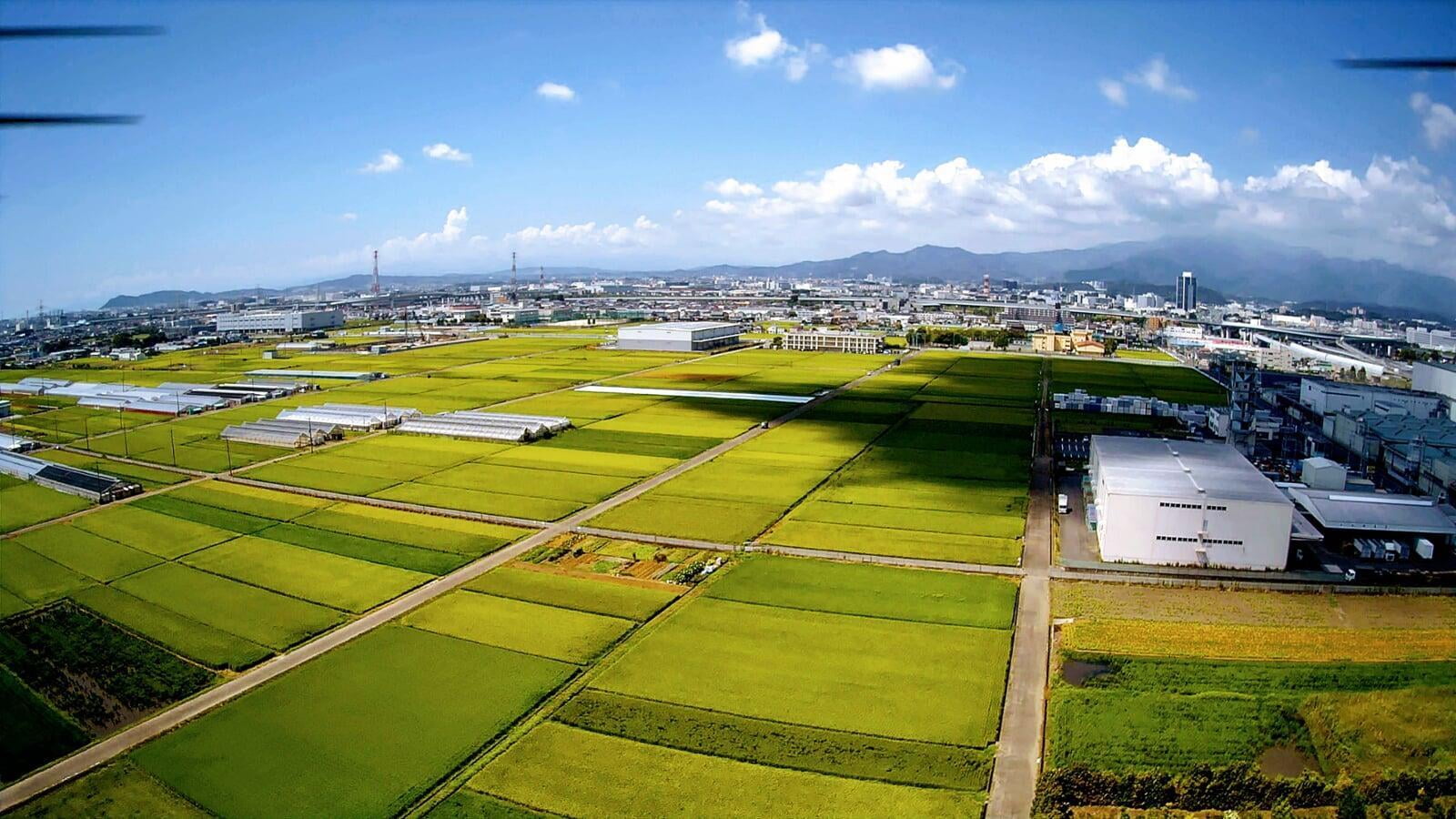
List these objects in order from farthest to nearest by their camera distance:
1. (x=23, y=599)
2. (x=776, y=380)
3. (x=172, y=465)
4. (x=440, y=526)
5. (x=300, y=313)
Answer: (x=300, y=313) → (x=776, y=380) → (x=172, y=465) → (x=440, y=526) → (x=23, y=599)

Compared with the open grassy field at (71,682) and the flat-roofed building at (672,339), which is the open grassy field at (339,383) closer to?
the flat-roofed building at (672,339)

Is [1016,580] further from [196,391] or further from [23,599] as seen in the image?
[196,391]

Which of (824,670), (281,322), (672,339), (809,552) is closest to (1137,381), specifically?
(672,339)

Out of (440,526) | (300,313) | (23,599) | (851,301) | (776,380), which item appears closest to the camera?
(23,599)

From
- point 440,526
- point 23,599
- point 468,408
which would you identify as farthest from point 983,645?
point 468,408

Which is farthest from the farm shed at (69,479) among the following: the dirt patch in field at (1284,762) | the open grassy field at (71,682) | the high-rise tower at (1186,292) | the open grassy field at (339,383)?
the high-rise tower at (1186,292)

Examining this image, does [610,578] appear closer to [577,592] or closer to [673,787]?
[577,592]

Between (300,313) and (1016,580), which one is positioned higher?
(300,313)
